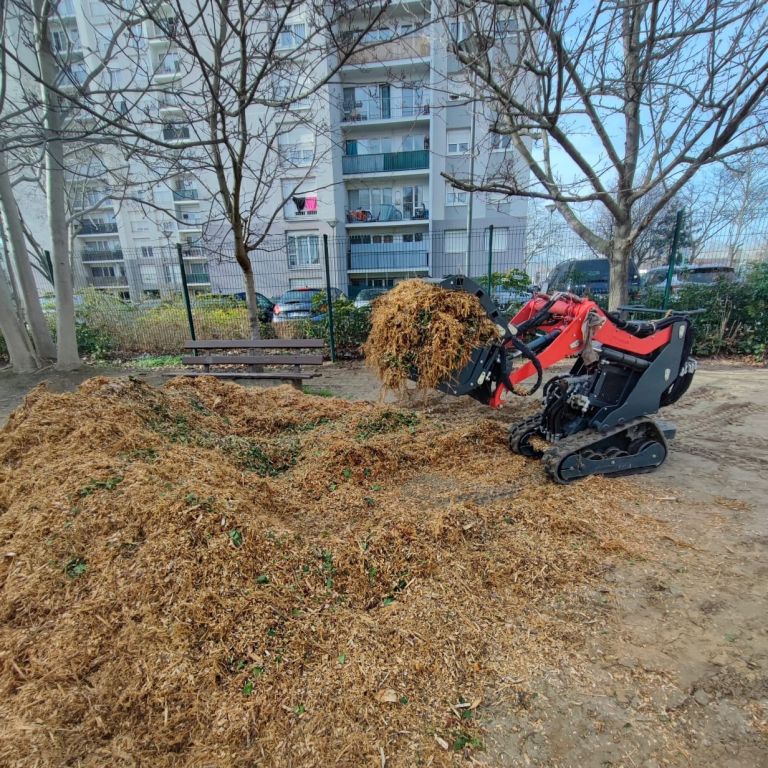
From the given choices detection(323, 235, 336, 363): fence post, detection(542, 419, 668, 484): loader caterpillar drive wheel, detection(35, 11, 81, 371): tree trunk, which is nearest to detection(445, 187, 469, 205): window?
detection(323, 235, 336, 363): fence post

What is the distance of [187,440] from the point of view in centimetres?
375

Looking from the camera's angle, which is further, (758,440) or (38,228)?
(38,228)

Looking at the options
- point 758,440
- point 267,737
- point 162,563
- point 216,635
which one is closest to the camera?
point 267,737

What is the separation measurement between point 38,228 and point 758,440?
115 feet

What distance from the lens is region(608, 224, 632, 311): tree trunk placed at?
7480 millimetres

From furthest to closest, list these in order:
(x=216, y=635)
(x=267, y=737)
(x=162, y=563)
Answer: (x=162, y=563), (x=216, y=635), (x=267, y=737)

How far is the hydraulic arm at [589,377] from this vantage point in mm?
3174

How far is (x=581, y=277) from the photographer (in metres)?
9.66

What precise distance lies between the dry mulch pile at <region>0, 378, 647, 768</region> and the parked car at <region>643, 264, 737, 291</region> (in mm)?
6886

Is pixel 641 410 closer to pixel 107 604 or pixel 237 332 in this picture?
pixel 107 604

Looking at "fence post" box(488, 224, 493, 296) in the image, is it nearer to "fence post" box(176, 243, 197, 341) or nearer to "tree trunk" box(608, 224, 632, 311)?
"tree trunk" box(608, 224, 632, 311)

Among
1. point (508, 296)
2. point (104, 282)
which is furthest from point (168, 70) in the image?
point (104, 282)

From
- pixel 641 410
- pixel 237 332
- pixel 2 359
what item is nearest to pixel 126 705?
pixel 641 410

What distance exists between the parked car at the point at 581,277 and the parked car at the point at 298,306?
508 centimetres
